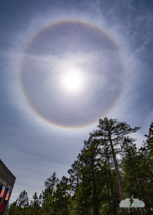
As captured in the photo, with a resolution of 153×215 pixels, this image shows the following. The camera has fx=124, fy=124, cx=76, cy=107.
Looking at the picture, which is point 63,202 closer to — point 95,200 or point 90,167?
point 95,200

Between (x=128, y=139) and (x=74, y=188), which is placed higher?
(x=128, y=139)

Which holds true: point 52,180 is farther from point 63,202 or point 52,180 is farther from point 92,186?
point 92,186

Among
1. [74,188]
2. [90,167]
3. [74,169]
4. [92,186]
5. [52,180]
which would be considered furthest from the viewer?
[52,180]

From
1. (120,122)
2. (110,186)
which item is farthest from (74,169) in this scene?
(120,122)

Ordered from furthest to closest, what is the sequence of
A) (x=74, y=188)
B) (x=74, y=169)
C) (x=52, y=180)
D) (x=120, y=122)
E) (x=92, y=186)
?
(x=52, y=180) < (x=74, y=169) < (x=74, y=188) < (x=92, y=186) < (x=120, y=122)

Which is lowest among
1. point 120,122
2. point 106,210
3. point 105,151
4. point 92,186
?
point 106,210

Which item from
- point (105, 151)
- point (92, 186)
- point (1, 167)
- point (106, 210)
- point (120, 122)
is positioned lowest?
point (106, 210)

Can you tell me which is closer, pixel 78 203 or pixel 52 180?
pixel 78 203

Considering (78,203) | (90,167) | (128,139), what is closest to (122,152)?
(128,139)

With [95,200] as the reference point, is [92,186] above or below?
above
